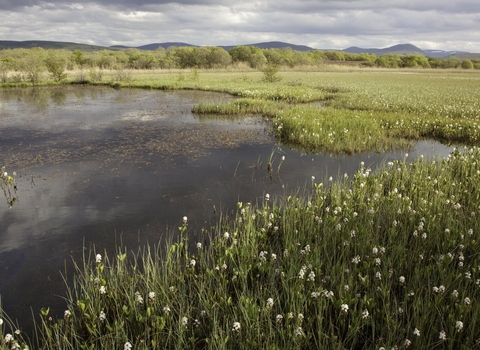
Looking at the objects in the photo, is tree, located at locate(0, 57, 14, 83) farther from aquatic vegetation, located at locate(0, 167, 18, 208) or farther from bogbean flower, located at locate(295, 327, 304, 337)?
bogbean flower, located at locate(295, 327, 304, 337)

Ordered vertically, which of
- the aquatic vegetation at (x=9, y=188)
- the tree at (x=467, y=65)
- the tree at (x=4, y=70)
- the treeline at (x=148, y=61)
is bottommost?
the aquatic vegetation at (x=9, y=188)

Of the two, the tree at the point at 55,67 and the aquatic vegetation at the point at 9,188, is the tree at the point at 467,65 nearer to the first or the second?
the tree at the point at 55,67

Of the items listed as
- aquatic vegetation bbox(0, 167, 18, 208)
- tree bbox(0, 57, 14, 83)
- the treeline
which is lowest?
aquatic vegetation bbox(0, 167, 18, 208)

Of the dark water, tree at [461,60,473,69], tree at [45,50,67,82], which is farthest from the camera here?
tree at [461,60,473,69]

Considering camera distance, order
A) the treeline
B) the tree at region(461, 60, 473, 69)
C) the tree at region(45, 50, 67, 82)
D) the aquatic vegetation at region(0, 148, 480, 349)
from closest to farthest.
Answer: the aquatic vegetation at region(0, 148, 480, 349) < the tree at region(45, 50, 67, 82) < the treeline < the tree at region(461, 60, 473, 69)

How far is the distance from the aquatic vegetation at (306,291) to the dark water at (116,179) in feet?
2.43

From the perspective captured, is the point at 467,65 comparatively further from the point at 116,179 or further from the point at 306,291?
the point at 306,291

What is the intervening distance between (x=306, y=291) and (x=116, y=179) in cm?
743

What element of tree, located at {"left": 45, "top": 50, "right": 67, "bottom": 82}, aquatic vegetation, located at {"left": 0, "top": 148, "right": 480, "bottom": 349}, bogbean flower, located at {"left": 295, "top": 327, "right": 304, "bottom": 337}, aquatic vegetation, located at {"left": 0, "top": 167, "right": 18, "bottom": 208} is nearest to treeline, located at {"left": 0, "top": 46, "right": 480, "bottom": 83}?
tree, located at {"left": 45, "top": 50, "right": 67, "bottom": 82}

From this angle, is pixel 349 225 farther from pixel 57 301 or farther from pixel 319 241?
pixel 57 301

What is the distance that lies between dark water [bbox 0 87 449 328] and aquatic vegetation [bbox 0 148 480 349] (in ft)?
2.43

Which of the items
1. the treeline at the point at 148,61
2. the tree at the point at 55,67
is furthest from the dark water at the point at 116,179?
the treeline at the point at 148,61

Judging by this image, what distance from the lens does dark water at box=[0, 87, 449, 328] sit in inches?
249

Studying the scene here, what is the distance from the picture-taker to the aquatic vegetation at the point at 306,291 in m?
3.71
